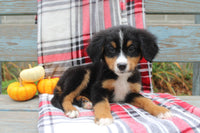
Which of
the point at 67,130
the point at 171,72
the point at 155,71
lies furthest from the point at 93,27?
the point at 171,72

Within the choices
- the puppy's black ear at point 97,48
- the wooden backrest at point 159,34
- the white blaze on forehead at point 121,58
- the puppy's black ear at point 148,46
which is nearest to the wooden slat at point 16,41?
the wooden backrest at point 159,34

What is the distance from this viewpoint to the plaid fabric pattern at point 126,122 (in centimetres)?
169

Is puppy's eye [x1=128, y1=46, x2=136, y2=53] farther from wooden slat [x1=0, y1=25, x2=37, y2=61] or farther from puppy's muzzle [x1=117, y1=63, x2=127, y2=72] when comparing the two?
wooden slat [x1=0, y1=25, x2=37, y2=61]

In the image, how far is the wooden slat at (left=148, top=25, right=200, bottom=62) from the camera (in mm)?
3270

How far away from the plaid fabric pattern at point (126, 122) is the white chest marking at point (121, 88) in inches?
13.6

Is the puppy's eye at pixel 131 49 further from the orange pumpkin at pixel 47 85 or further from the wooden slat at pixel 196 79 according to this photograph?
the wooden slat at pixel 196 79

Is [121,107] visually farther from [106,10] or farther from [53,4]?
[53,4]

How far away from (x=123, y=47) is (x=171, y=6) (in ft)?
5.17

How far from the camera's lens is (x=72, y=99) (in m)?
2.51

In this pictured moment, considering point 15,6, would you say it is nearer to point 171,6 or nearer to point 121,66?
point 121,66

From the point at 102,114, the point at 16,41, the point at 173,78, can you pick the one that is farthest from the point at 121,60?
the point at 173,78

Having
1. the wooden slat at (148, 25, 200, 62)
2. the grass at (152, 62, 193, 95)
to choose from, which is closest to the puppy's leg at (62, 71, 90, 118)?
the wooden slat at (148, 25, 200, 62)

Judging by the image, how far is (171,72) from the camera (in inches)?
212

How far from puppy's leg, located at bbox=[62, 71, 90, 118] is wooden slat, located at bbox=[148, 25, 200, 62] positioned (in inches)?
53.4
